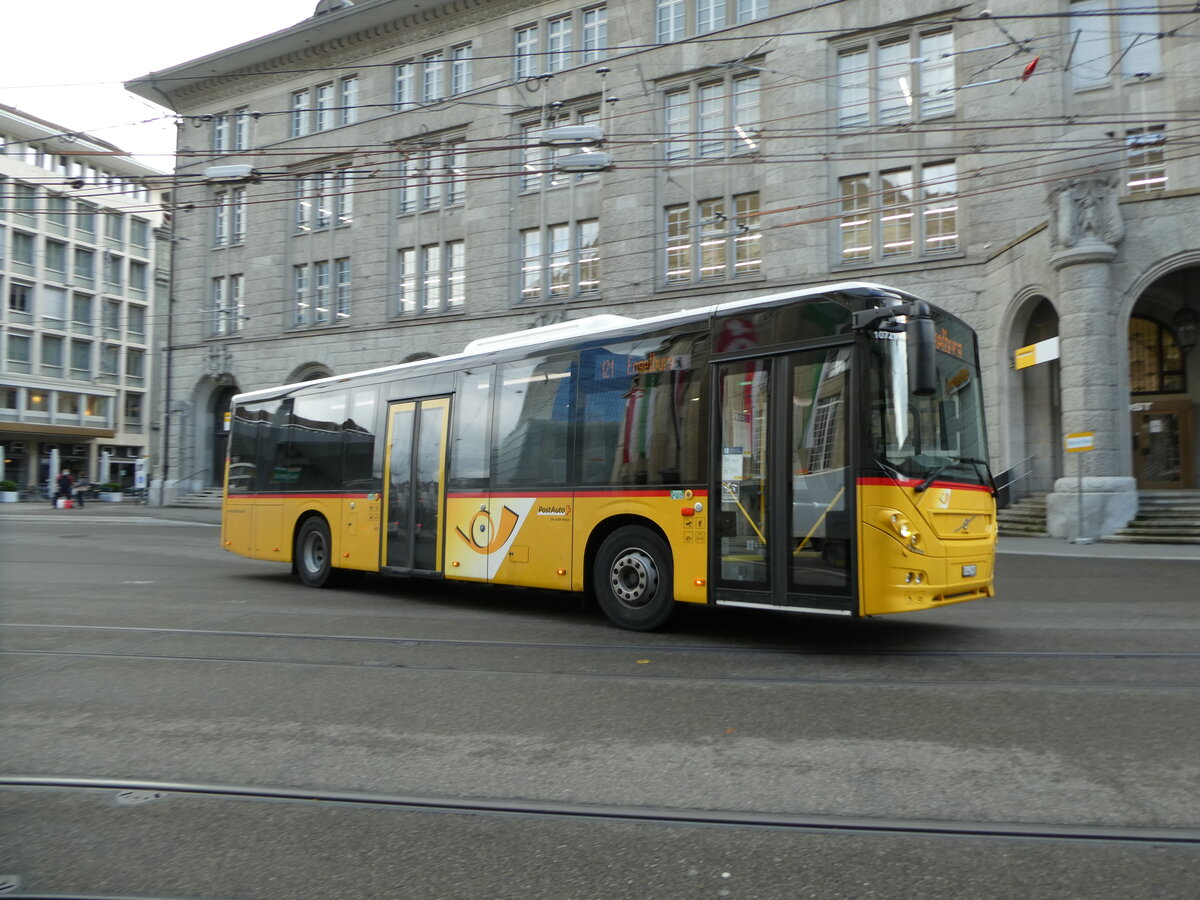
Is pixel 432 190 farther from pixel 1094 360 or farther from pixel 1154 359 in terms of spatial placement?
pixel 1154 359

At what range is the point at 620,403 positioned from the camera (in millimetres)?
8375

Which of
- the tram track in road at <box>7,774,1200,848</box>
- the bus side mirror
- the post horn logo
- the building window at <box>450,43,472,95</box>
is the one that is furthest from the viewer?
the building window at <box>450,43,472,95</box>

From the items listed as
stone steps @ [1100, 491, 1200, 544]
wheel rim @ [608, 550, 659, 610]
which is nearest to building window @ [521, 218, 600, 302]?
stone steps @ [1100, 491, 1200, 544]

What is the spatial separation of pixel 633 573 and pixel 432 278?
25914 mm

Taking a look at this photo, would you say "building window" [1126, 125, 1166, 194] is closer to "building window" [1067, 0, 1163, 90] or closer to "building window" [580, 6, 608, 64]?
"building window" [1067, 0, 1163, 90]

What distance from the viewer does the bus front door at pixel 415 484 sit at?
33.8 ft

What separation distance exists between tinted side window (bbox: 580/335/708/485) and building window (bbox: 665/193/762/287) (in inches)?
719

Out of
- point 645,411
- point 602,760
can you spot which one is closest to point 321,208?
point 645,411

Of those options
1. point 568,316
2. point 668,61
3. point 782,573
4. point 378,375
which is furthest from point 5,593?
point 668,61

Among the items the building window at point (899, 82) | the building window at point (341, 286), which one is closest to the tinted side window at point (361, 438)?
the building window at point (899, 82)

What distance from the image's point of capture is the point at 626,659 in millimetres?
6898

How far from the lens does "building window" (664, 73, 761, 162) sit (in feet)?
85.8

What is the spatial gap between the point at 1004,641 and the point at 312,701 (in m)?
5.58

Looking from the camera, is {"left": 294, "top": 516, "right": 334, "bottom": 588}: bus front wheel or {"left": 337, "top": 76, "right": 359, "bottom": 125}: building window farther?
{"left": 337, "top": 76, "right": 359, "bottom": 125}: building window
